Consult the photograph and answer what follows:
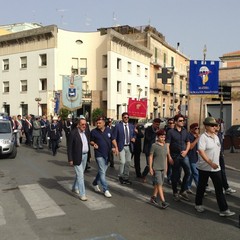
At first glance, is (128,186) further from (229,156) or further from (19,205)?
(229,156)

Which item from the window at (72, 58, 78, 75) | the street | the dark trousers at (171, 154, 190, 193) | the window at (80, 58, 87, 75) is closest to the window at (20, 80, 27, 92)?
the window at (72, 58, 78, 75)

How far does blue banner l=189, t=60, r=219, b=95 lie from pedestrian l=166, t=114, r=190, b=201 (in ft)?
32.7

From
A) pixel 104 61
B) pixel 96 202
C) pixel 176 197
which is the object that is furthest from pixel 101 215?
pixel 104 61

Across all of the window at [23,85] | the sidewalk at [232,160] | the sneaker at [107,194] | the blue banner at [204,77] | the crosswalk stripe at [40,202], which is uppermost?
the window at [23,85]

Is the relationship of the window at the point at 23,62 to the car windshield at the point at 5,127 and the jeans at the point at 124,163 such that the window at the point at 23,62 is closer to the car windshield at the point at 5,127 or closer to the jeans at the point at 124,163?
the car windshield at the point at 5,127

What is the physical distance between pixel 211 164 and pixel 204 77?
38.5 feet

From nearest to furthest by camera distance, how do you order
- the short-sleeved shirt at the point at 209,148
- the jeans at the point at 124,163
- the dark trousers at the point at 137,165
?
the short-sleeved shirt at the point at 209,148, the jeans at the point at 124,163, the dark trousers at the point at 137,165

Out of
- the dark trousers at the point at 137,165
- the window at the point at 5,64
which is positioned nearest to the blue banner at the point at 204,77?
the dark trousers at the point at 137,165

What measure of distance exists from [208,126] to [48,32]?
38911mm

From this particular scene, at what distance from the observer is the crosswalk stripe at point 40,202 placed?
6.68 meters

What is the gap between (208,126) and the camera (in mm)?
6512

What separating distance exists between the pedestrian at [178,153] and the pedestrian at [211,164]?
3.43 feet

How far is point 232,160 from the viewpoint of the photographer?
14.4m

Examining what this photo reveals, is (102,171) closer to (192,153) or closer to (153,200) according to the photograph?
(153,200)
